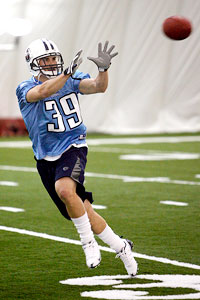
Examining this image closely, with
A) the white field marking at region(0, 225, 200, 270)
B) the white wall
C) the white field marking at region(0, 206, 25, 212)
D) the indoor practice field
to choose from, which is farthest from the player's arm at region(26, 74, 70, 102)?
the white wall

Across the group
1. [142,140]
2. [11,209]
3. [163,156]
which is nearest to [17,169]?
[163,156]

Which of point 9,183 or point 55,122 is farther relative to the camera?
point 9,183

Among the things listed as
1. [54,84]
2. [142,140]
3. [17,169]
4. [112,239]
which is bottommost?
[142,140]

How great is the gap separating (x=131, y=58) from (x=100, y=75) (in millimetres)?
16808

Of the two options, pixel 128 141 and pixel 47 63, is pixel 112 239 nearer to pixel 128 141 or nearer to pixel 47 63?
pixel 47 63

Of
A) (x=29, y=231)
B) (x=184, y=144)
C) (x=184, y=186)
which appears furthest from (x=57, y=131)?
(x=184, y=144)

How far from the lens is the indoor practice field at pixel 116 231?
16.4ft

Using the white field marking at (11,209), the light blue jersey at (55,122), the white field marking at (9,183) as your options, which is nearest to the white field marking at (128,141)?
the white field marking at (9,183)

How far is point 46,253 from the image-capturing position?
6125 millimetres

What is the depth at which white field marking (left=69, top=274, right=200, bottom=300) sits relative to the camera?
4.71 meters

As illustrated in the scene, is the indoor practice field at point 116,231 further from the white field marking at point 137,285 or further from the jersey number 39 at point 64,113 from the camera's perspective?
the jersey number 39 at point 64,113

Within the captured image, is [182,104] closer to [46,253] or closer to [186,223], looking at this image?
[186,223]

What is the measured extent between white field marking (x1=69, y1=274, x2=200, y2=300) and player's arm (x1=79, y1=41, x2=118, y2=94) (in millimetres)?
1387

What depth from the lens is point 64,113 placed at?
18.3 feet
